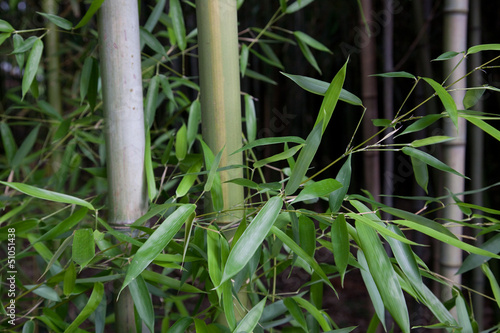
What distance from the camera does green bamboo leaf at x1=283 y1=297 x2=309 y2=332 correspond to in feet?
2.22

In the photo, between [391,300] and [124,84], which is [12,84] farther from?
[391,300]

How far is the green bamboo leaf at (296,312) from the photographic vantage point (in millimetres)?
677

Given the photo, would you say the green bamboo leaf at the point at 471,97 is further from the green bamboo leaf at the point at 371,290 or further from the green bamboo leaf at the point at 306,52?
the green bamboo leaf at the point at 306,52

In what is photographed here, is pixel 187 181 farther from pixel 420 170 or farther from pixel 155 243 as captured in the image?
pixel 420 170

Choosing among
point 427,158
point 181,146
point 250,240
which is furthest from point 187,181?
point 427,158

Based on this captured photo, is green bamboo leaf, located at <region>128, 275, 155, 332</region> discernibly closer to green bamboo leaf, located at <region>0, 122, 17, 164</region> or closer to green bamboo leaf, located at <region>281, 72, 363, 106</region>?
green bamboo leaf, located at <region>281, 72, 363, 106</region>

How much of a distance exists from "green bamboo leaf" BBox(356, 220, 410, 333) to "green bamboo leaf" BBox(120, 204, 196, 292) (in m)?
0.21

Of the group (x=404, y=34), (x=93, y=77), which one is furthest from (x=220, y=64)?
(x=404, y=34)

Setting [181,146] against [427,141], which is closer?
[427,141]

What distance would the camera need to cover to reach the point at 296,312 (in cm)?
68

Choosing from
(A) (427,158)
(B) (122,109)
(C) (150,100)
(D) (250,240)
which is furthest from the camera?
(C) (150,100)

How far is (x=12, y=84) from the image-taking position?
7.14 feet

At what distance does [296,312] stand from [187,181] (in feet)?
0.80

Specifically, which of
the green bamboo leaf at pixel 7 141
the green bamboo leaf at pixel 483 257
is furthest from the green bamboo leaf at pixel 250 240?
the green bamboo leaf at pixel 7 141
